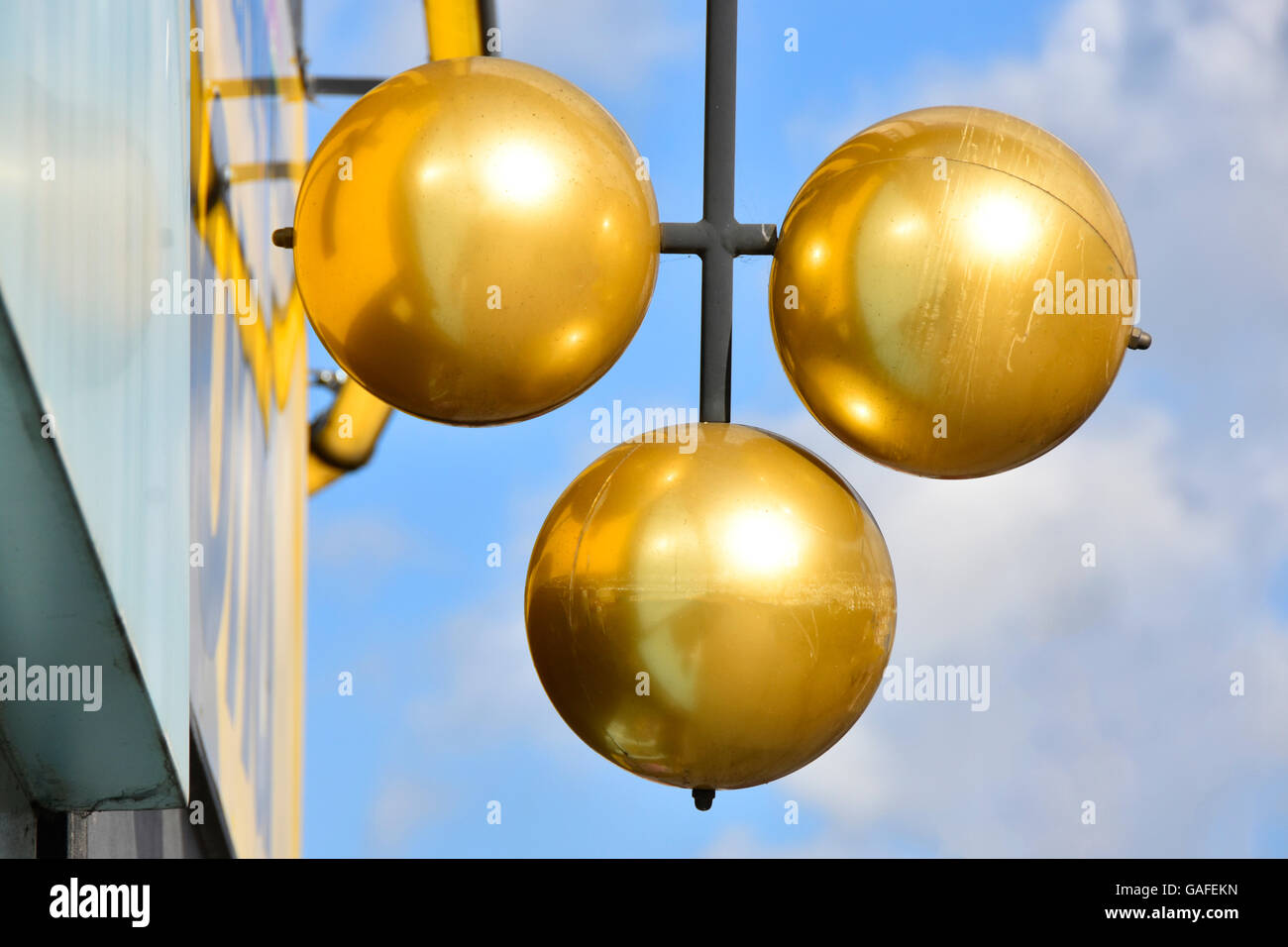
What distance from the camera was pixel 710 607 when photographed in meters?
2.33

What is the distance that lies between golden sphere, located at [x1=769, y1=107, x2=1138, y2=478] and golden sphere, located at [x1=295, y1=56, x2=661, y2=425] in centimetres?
28

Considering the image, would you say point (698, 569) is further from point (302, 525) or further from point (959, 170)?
point (302, 525)

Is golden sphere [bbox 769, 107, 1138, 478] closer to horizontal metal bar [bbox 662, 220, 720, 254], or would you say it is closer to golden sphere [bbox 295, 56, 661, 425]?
horizontal metal bar [bbox 662, 220, 720, 254]

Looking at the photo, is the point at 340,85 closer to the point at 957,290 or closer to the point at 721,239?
the point at 721,239

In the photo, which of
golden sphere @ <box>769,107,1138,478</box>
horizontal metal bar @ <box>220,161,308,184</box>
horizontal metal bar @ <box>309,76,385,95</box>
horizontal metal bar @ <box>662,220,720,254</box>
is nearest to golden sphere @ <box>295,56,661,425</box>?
horizontal metal bar @ <box>662,220,720,254</box>

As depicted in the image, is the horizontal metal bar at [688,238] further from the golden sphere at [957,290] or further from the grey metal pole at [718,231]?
the golden sphere at [957,290]

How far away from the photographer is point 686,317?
2.69 meters

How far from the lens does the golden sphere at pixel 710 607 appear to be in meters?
2.34

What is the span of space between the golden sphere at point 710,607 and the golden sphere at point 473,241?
0.21 m

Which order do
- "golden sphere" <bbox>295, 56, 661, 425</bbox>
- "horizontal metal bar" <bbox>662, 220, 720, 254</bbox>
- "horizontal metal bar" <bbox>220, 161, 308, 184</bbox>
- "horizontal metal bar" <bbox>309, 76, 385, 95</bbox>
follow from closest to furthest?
"golden sphere" <bbox>295, 56, 661, 425</bbox>, "horizontal metal bar" <bbox>662, 220, 720, 254</bbox>, "horizontal metal bar" <bbox>220, 161, 308, 184</bbox>, "horizontal metal bar" <bbox>309, 76, 385, 95</bbox>

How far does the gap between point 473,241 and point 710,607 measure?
604 millimetres

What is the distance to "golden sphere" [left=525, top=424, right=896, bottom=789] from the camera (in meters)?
2.34
